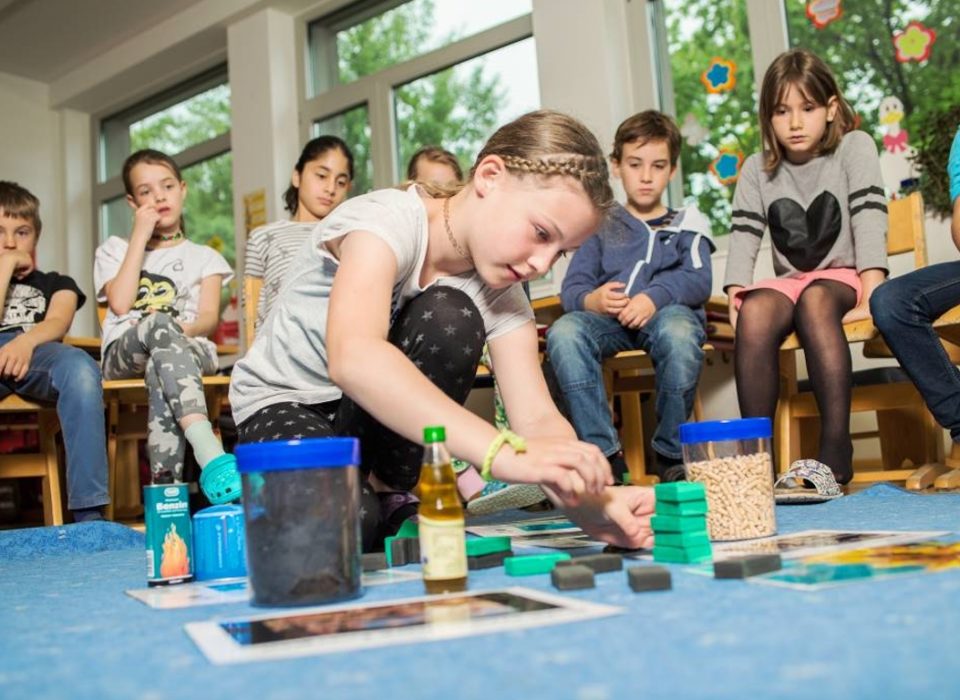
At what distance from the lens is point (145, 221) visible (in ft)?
9.50

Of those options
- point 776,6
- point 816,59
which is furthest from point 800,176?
point 776,6

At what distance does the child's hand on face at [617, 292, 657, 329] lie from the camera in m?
2.52

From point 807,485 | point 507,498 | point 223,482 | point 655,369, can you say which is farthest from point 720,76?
point 223,482

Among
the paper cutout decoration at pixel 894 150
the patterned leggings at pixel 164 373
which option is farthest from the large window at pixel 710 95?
the patterned leggings at pixel 164 373

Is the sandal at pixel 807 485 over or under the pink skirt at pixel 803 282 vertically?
under

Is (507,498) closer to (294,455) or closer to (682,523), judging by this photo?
(682,523)

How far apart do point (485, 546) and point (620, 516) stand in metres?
0.18

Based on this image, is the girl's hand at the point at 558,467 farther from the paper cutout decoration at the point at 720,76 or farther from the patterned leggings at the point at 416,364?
the paper cutout decoration at the point at 720,76

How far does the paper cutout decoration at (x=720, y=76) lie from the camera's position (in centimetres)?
356

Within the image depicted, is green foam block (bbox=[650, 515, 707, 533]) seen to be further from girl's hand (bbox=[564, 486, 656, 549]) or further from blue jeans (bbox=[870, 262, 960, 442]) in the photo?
blue jeans (bbox=[870, 262, 960, 442])

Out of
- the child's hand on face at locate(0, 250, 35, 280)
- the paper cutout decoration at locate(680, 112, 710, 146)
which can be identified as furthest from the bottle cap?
the paper cutout decoration at locate(680, 112, 710, 146)

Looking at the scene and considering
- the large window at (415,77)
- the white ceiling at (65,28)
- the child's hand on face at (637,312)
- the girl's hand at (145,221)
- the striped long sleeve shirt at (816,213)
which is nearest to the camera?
the striped long sleeve shirt at (816,213)

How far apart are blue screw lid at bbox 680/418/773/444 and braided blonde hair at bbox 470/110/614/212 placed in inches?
13.2

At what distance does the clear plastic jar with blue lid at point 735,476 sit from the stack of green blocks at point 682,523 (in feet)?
0.67
